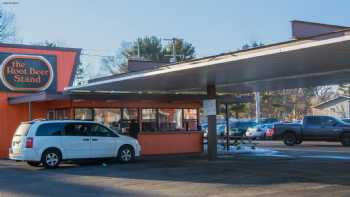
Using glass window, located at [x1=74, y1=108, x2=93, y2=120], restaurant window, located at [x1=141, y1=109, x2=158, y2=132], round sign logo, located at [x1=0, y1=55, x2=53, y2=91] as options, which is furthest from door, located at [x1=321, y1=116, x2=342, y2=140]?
round sign logo, located at [x1=0, y1=55, x2=53, y2=91]

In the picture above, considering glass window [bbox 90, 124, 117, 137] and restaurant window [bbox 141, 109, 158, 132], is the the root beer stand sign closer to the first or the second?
restaurant window [bbox 141, 109, 158, 132]

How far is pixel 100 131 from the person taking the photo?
21.6m

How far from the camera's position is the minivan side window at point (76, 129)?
20.8 meters

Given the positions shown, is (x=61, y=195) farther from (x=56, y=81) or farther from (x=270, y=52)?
(x=56, y=81)

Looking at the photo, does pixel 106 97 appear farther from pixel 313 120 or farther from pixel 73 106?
pixel 313 120

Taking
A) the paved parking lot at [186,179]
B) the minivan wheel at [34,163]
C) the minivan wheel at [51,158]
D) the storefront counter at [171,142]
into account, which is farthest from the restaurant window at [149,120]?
the minivan wheel at [51,158]

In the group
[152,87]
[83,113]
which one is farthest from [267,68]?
[83,113]

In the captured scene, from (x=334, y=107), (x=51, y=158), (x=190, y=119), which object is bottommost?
(x=51, y=158)

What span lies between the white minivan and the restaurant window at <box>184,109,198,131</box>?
6743mm

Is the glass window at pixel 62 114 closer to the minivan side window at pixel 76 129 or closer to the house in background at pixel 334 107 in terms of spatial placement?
the minivan side window at pixel 76 129

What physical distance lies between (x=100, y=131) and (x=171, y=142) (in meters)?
6.49

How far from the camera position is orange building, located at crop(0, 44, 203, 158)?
26.1 meters

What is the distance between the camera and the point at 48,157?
66.3 ft

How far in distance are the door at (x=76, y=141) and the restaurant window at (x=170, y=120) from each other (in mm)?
6902
